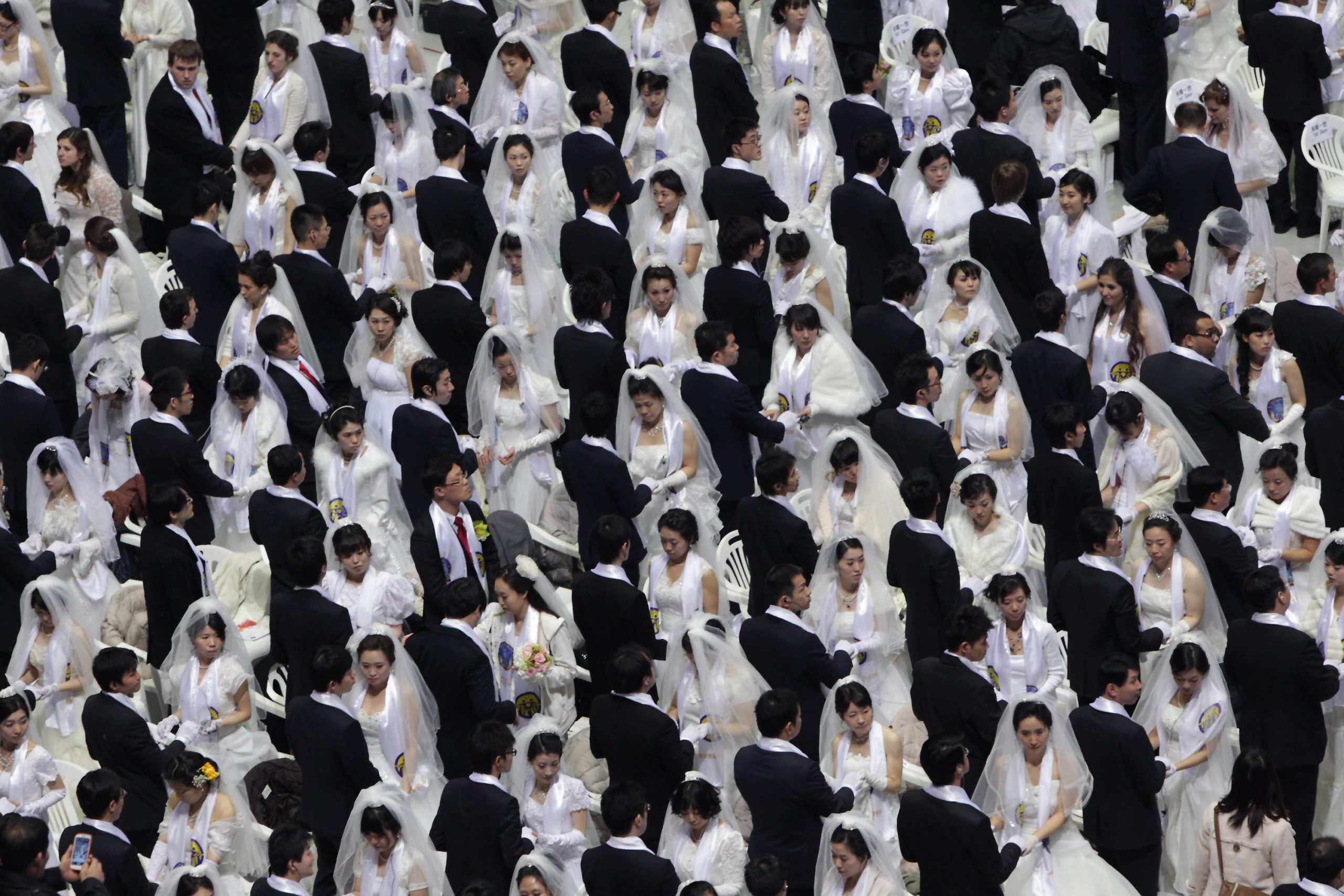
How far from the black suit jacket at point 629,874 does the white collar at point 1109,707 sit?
171cm

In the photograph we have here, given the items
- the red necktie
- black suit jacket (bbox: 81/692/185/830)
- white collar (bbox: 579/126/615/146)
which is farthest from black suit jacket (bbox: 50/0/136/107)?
black suit jacket (bbox: 81/692/185/830)

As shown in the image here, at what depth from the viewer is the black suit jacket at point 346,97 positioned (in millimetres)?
13945

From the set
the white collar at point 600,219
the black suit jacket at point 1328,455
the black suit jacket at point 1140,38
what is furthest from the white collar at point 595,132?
the black suit jacket at point 1328,455

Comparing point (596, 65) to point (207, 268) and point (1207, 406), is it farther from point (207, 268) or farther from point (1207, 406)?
point (1207, 406)

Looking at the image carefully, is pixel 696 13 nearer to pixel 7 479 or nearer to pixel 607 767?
pixel 7 479

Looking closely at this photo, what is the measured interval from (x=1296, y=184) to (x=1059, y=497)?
3925mm

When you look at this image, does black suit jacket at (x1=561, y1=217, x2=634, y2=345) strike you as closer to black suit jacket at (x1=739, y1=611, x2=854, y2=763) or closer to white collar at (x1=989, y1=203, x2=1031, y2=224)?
white collar at (x1=989, y1=203, x2=1031, y2=224)

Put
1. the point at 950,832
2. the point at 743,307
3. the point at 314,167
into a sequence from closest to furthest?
the point at 950,832, the point at 743,307, the point at 314,167

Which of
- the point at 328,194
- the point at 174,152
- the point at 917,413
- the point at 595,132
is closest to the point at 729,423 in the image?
the point at 917,413

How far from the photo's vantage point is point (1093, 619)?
988 cm

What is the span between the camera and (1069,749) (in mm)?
9211

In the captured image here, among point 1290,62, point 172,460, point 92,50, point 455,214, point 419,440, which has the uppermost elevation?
point 1290,62

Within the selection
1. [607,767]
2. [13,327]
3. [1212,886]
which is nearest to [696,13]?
[13,327]

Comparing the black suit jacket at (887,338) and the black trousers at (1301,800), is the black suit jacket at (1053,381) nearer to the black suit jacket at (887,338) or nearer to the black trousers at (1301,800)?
the black suit jacket at (887,338)
